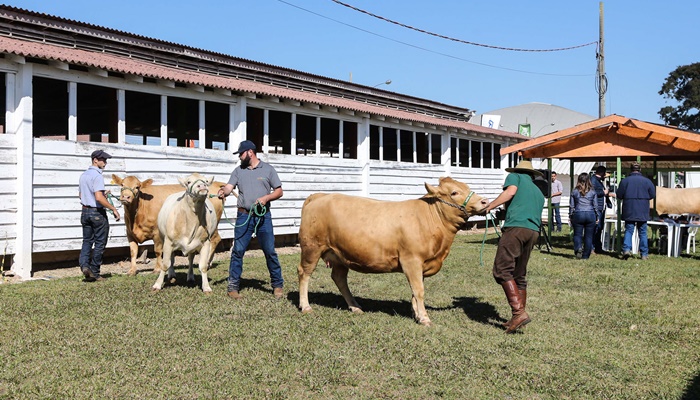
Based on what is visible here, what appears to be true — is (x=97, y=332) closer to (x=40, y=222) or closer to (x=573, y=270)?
(x=40, y=222)

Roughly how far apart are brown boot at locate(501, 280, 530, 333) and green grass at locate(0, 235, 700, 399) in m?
0.14

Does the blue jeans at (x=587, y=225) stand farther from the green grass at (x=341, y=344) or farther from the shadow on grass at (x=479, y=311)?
the shadow on grass at (x=479, y=311)

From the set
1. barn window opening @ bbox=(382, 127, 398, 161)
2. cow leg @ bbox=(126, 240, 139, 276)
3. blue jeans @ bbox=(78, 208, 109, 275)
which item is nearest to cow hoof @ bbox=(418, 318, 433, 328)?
blue jeans @ bbox=(78, 208, 109, 275)

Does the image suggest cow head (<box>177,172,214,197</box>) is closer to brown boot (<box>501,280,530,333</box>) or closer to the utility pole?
brown boot (<box>501,280,530,333</box>)

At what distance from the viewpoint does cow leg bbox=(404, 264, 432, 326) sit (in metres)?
7.05

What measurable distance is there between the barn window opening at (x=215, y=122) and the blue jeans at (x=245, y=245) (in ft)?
22.3

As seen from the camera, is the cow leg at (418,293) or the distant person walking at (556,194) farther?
the distant person walking at (556,194)

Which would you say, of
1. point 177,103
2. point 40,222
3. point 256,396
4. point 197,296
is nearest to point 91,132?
point 177,103

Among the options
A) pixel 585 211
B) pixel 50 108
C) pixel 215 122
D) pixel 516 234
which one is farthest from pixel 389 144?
pixel 516 234

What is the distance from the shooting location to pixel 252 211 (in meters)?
8.62

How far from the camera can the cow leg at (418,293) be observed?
7055 millimetres

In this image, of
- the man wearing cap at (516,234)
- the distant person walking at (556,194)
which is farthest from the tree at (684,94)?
the man wearing cap at (516,234)

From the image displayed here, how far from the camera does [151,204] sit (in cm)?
1128

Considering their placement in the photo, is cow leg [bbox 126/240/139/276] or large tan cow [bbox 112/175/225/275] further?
large tan cow [bbox 112/175/225/275]
